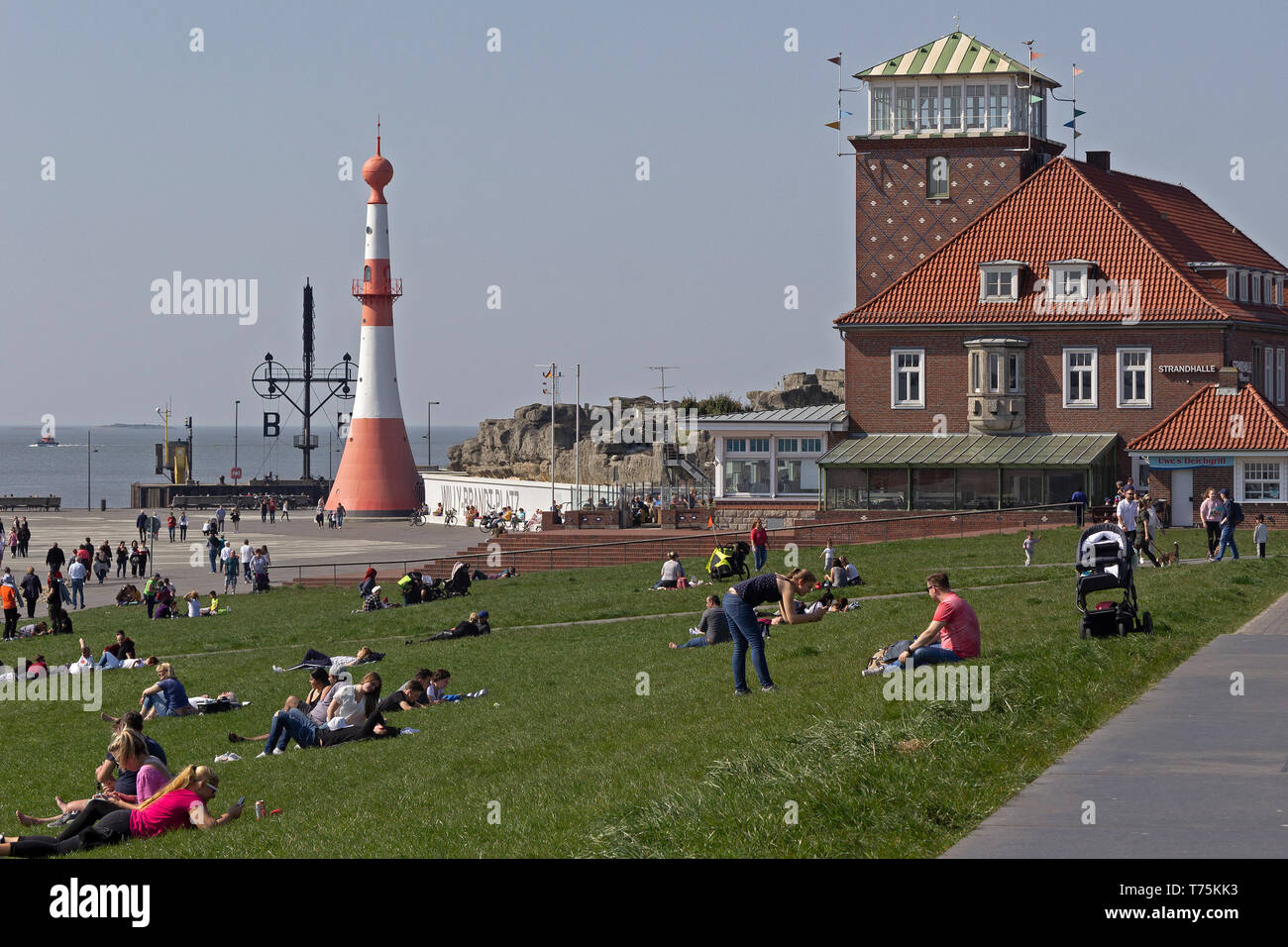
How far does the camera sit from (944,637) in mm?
17031

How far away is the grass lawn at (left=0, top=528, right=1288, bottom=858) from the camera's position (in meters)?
10.3

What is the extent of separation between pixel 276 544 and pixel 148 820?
2155 inches

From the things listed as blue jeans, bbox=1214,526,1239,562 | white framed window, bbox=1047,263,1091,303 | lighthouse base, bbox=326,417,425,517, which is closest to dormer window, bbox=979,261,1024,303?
white framed window, bbox=1047,263,1091,303

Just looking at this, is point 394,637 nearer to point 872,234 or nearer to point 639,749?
point 639,749

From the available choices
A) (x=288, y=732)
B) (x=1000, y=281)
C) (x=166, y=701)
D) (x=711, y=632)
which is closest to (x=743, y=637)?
(x=288, y=732)

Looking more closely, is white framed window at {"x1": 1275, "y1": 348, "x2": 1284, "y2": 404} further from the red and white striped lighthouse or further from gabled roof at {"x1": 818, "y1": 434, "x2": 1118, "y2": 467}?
the red and white striped lighthouse

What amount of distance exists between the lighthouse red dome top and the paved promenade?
15.2m

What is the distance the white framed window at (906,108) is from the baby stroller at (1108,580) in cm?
4246

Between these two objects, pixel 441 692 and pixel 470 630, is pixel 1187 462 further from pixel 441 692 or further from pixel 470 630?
pixel 441 692

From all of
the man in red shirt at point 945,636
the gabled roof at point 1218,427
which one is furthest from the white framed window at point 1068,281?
the man in red shirt at point 945,636

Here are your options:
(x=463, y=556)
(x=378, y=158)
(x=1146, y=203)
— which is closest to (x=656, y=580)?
(x=463, y=556)

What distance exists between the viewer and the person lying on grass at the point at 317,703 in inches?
746

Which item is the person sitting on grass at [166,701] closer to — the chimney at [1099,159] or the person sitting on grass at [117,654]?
the person sitting on grass at [117,654]

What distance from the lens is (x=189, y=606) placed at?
39.0 meters
